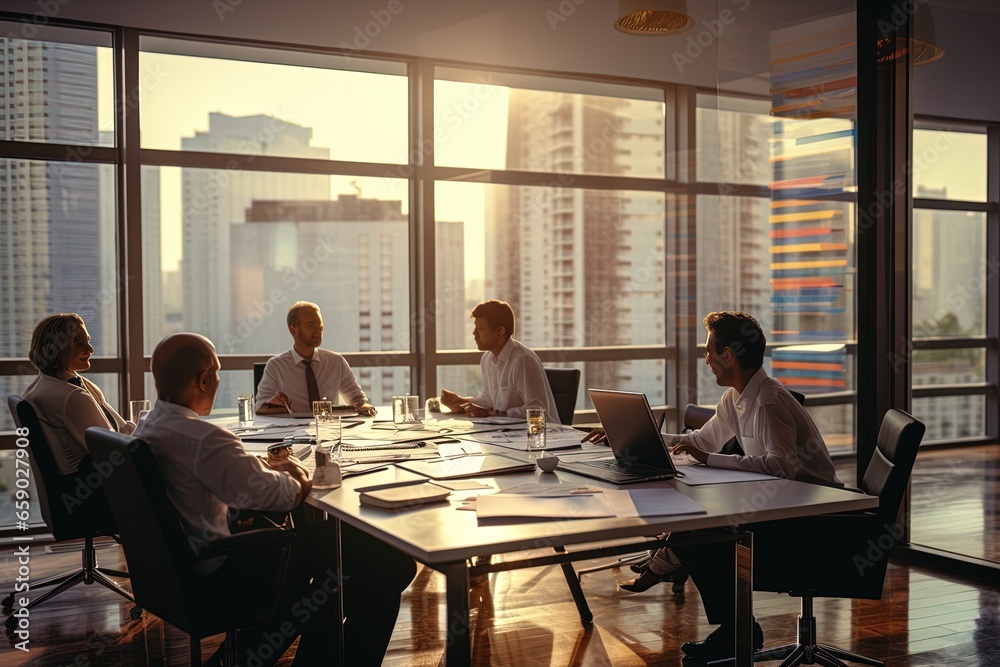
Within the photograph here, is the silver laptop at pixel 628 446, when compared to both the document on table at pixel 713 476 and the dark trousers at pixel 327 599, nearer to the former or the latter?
the document on table at pixel 713 476

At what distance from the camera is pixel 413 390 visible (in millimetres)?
6391

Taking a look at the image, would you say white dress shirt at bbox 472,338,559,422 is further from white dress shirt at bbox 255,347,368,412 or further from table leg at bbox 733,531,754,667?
table leg at bbox 733,531,754,667

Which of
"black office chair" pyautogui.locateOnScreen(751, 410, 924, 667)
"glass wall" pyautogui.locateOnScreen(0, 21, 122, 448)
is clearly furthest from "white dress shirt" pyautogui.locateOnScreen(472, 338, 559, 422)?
"glass wall" pyautogui.locateOnScreen(0, 21, 122, 448)

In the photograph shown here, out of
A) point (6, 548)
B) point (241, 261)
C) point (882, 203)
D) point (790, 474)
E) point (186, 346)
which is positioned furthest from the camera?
point (241, 261)

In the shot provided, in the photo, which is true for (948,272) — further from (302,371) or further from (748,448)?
(302,371)

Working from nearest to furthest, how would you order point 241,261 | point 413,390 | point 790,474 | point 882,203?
point 790,474 < point 882,203 < point 241,261 < point 413,390

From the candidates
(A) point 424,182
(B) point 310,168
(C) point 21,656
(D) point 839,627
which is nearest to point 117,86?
(B) point 310,168

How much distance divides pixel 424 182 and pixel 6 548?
3618 mm

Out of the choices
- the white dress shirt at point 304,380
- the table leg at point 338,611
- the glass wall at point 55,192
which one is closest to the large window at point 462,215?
the glass wall at point 55,192

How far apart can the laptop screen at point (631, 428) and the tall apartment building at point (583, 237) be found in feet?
12.2

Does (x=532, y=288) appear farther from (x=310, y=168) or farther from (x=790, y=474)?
(x=790, y=474)

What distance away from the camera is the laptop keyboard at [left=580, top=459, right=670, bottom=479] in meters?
2.67

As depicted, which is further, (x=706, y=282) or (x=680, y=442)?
(x=706, y=282)

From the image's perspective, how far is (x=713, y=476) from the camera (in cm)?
271
